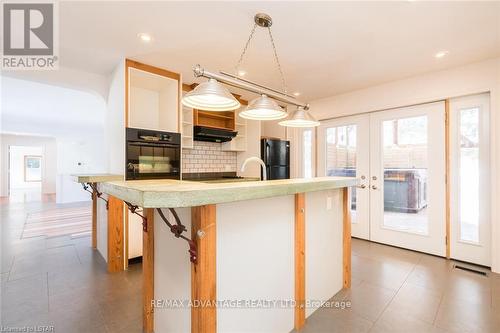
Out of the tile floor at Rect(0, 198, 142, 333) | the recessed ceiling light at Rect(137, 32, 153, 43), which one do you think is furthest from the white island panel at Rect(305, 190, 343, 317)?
the recessed ceiling light at Rect(137, 32, 153, 43)

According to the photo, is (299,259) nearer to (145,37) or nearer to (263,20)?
(263,20)

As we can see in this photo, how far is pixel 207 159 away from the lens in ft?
14.7

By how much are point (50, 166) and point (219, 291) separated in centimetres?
1234

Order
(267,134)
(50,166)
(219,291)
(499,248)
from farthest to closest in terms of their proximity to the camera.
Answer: (50,166) < (267,134) < (499,248) < (219,291)

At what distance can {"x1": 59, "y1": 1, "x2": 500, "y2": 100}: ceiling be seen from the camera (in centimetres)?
200

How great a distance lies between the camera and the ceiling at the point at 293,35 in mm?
2002

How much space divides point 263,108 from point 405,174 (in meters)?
2.84

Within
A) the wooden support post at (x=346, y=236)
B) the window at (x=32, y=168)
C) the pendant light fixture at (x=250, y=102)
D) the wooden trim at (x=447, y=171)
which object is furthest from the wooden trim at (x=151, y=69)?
the window at (x=32, y=168)

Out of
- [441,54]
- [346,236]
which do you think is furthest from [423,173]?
[346,236]

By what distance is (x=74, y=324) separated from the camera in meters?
1.87

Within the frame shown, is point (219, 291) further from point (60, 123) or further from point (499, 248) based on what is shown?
point (60, 123)

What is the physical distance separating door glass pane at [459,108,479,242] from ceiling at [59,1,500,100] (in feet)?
2.53

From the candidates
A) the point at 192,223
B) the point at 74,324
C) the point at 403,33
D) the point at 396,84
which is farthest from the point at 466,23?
the point at 74,324

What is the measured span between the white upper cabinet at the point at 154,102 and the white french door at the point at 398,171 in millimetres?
2888
